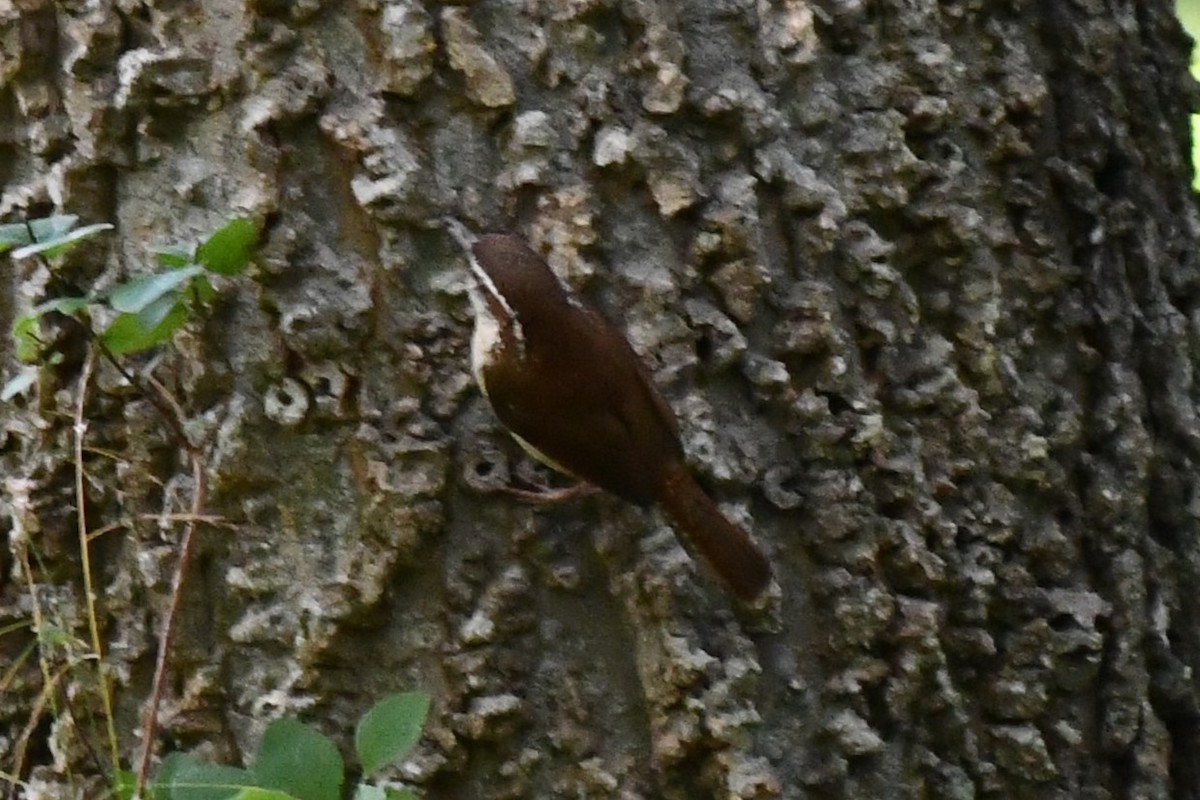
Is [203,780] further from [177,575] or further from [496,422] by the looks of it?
[496,422]

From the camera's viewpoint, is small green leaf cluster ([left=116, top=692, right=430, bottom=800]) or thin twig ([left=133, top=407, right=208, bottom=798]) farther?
thin twig ([left=133, top=407, right=208, bottom=798])

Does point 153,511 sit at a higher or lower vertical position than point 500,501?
lower

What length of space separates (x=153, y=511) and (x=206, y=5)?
657 millimetres

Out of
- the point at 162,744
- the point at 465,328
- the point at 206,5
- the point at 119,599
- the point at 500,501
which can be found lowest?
the point at 162,744

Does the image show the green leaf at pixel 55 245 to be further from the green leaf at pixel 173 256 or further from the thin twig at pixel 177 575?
the thin twig at pixel 177 575

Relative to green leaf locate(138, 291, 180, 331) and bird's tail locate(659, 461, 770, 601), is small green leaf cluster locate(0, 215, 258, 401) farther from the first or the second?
bird's tail locate(659, 461, 770, 601)

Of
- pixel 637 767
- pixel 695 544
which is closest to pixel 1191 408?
pixel 695 544

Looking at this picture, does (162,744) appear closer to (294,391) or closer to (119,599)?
(119,599)

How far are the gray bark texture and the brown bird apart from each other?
2.0 inches

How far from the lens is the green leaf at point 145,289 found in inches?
62.2

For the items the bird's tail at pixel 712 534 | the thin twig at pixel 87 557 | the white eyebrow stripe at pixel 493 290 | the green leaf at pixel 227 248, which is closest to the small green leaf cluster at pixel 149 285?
the green leaf at pixel 227 248

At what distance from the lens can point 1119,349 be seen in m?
2.12

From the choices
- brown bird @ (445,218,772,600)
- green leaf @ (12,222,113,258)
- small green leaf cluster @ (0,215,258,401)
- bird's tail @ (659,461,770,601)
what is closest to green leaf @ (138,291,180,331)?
small green leaf cluster @ (0,215,258,401)

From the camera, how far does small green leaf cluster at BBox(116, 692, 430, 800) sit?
61.3 inches
